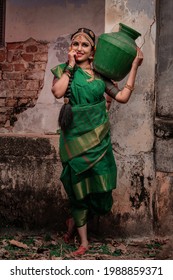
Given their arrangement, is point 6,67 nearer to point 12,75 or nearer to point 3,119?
point 12,75

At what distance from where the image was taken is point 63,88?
17.2ft

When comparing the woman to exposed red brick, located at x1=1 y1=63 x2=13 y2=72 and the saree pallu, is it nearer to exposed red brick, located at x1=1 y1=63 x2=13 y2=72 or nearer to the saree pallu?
the saree pallu

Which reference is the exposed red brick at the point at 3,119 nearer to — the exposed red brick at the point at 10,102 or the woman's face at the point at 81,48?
the exposed red brick at the point at 10,102

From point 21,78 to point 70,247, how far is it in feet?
9.46

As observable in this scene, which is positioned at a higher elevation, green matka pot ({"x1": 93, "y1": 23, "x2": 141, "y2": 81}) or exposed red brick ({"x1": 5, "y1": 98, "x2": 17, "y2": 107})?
green matka pot ({"x1": 93, "y1": 23, "x2": 141, "y2": 81})

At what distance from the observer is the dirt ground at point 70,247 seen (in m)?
5.43

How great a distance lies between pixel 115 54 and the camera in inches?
203

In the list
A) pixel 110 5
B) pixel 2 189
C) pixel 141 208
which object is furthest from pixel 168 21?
pixel 2 189

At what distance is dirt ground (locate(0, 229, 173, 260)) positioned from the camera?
5.43m

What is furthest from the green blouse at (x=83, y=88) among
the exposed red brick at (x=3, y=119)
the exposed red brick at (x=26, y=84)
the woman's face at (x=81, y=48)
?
the exposed red brick at (x=3, y=119)

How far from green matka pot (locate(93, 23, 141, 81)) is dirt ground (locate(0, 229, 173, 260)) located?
1.53 m

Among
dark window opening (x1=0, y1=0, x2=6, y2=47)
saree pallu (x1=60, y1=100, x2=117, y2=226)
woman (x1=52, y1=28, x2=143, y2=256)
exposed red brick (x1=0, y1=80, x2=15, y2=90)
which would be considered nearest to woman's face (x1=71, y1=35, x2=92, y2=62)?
woman (x1=52, y1=28, x2=143, y2=256)
